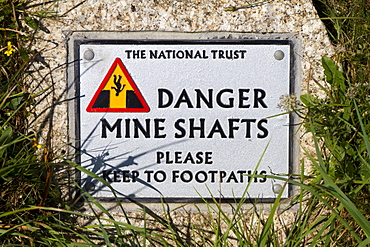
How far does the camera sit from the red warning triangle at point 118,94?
5.76 feet

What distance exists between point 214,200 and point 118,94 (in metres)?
0.67

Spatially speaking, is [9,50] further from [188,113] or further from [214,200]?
[214,200]

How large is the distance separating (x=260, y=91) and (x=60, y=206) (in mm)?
1097

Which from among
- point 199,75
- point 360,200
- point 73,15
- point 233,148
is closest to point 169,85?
point 199,75

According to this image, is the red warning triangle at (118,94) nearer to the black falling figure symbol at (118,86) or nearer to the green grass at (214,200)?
the black falling figure symbol at (118,86)

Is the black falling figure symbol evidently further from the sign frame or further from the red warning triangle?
the sign frame

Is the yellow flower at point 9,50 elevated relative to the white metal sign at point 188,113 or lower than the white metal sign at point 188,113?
elevated

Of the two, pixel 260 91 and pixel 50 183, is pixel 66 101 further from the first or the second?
pixel 260 91

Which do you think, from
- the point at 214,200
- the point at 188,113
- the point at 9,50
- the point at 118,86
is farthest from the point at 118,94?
the point at 214,200

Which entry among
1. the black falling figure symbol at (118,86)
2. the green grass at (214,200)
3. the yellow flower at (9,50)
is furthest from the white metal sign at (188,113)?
the yellow flower at (9,50)

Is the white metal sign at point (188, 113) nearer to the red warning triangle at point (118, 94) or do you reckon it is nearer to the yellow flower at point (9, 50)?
the red warning triangle at point (118, 94)

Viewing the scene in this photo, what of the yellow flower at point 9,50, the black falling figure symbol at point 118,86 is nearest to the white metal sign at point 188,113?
the black falling figure symbol at point 118,86

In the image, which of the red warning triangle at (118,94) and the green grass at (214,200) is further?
the red warning triangle at (118,94)

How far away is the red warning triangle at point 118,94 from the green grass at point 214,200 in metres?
0.34
